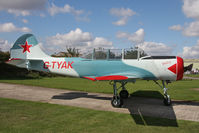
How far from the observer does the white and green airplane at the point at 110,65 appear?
840cm

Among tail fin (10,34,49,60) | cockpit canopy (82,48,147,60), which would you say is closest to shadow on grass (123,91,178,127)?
cockpit canopy (82,48,147,60)

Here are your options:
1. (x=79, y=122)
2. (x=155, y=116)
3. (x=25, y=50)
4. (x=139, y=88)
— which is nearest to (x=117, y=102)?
(x=155, y=116)

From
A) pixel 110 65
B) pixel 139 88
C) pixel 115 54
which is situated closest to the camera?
pixel 110 65

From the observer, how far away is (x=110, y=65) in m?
9.35

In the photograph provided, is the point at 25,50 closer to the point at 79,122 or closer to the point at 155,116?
the point at 79,122

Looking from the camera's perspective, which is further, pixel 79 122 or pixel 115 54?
pixel 115 54

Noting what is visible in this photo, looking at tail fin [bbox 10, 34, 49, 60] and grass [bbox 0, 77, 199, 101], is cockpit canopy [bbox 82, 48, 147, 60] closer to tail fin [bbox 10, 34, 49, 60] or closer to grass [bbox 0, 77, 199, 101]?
tail fin [bbox 10, 34, 49, 60]

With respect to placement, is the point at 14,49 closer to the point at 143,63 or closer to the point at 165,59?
the point at 143,63

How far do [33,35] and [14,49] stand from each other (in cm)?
161

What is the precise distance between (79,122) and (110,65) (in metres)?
4.10

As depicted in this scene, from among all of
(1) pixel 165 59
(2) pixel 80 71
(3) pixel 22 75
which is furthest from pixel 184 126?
(3) pixel 22 75

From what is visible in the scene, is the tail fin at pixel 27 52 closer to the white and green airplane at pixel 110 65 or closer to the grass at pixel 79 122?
the white and green airplane at pixel 110 65

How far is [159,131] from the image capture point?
17.8 feet

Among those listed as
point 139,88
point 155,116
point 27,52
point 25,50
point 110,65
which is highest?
point 25,50
